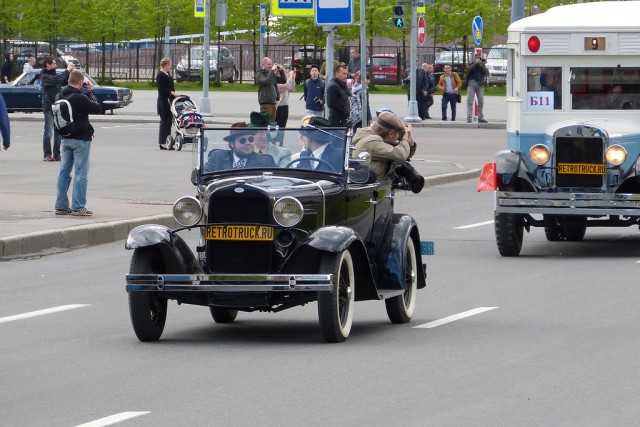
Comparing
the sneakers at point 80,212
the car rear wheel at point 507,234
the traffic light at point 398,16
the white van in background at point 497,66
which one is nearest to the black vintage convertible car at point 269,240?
the car rear wheel at point 507,234

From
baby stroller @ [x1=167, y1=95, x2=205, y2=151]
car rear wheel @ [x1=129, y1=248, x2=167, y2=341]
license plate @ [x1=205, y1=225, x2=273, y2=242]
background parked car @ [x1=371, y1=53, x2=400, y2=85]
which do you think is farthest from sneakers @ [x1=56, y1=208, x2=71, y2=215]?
background parked car @ [x1=371, y1=53, x2=400, y2=85]

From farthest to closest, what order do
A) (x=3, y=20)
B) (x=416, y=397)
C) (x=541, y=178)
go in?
(x=3, y=20), (x=541, y=178), (x=416, y=397)

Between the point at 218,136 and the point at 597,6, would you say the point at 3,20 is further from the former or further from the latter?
the point at 218,136

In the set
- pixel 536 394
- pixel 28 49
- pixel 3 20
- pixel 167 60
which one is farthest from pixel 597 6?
pixel 28 49

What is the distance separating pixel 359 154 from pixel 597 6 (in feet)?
22.7

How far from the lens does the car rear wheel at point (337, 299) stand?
31.7 ft

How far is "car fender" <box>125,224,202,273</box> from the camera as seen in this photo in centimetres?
990

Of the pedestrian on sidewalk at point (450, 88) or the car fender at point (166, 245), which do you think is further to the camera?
the pedestrian on sidewalk at point (450, 88)

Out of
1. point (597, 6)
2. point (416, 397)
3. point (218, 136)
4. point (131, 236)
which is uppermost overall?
point (597, 6)

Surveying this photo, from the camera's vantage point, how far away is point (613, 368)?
8.95m

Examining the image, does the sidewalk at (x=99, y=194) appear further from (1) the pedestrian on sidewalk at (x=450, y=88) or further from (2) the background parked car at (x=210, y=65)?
(2) the background parked car at (x=210, y=65)

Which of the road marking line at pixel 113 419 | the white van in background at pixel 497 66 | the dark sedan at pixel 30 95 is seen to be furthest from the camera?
the white van in background at pixel 497 66

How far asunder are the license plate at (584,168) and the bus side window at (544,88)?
3.48 ft

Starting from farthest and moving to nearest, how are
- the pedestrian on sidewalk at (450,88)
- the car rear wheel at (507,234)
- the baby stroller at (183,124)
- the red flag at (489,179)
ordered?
the pedestrian on sidewalk at (450,88)
the baby stroller at (183,124)
the red flag at (489,179)
the car rear wheel at (507,234)
